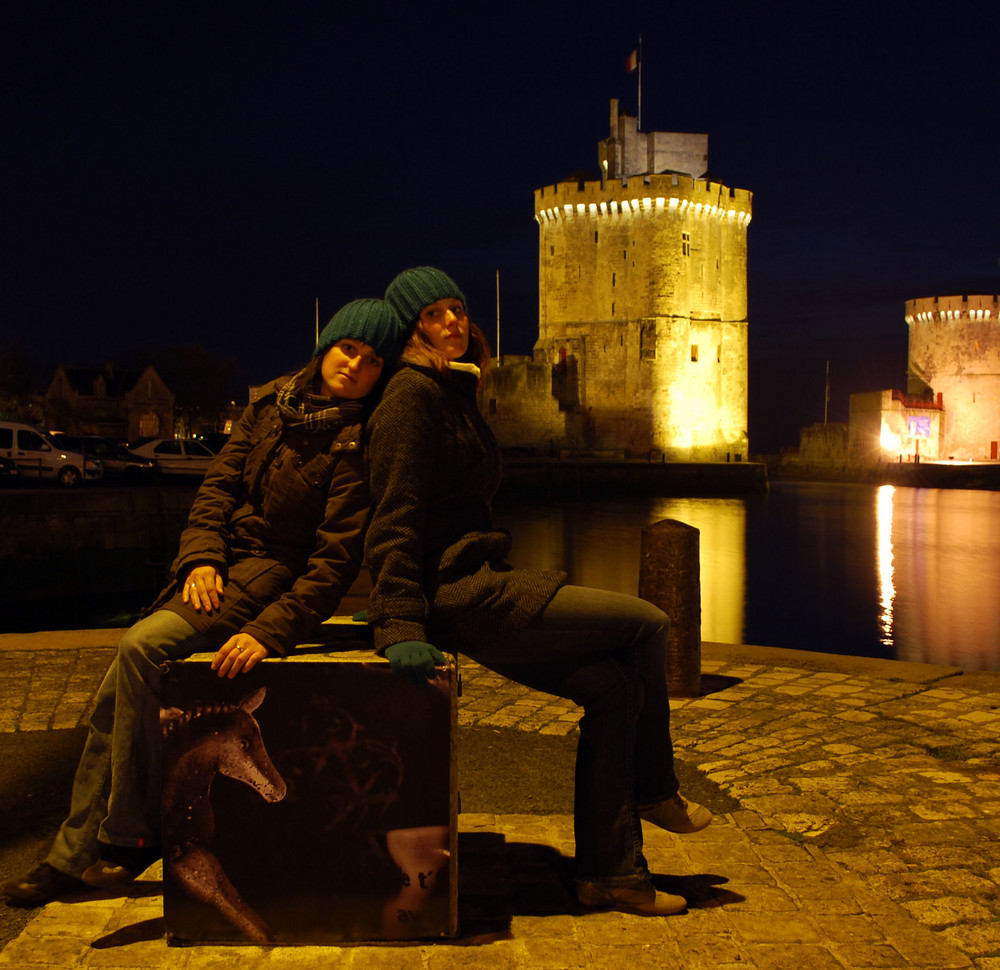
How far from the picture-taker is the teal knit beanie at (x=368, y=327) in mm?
2584

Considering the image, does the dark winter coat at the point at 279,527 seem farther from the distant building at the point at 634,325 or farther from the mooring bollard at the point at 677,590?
the distant building at the point at 634,325

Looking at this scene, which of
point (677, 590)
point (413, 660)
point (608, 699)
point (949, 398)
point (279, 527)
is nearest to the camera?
point (413, 660)

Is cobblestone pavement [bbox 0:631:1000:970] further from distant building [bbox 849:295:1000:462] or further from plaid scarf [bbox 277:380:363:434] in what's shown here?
distant building [bbox 849:295:1000:462]

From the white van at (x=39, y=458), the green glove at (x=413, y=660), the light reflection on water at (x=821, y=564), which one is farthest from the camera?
the white van at (x=39, y=458)

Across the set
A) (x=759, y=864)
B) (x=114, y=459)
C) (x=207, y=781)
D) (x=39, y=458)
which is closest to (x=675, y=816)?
(x=759, y=864)

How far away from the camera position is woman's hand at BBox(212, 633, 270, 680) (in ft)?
7.31

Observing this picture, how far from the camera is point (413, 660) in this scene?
2.21 meters

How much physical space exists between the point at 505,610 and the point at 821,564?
21.2 meters

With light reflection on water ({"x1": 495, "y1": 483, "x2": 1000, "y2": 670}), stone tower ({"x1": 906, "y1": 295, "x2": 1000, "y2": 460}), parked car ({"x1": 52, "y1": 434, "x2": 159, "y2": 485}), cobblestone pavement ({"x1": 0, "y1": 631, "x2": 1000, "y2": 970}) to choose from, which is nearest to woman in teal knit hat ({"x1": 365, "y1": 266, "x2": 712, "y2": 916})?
cobblestone pavement ({"x1": 0, "y1": 631, "x2": 1000, "y2": 970})

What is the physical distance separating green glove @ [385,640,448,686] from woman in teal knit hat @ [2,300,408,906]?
28 cm

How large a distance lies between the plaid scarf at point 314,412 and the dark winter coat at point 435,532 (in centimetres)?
10

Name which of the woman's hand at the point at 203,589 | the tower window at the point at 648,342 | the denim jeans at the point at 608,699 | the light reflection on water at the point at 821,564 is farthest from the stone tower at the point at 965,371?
the woman's hand at the point at 203,589

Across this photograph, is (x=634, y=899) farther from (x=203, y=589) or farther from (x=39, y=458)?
(x=39, y=458)

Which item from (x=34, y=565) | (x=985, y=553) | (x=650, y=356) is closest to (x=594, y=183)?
(x=650, y=356)
